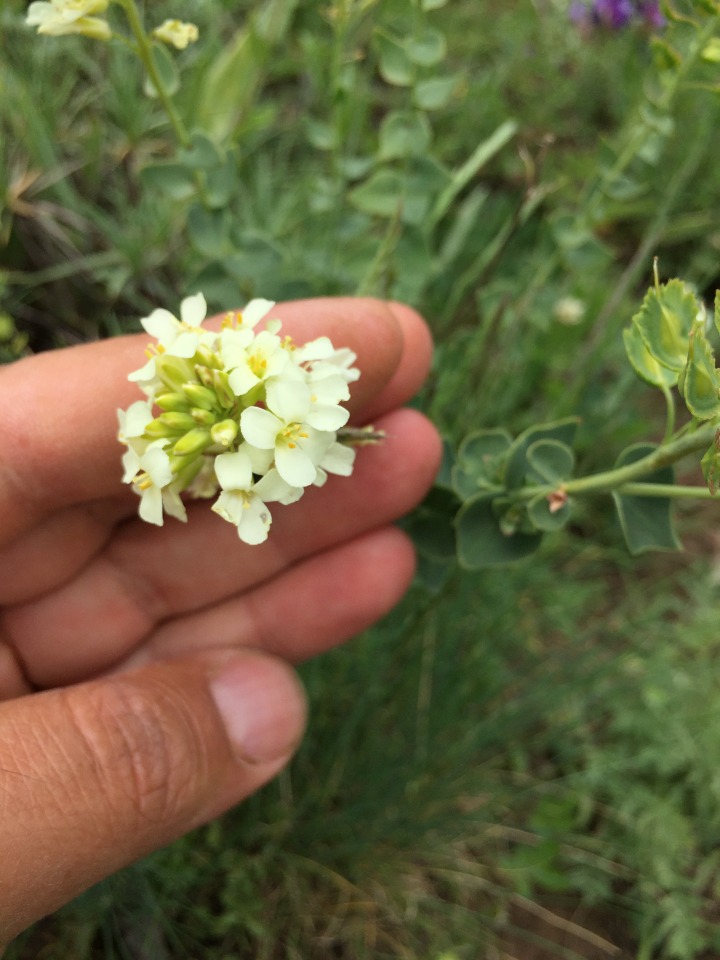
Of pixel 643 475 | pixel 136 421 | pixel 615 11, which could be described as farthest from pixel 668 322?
pixel 615 11

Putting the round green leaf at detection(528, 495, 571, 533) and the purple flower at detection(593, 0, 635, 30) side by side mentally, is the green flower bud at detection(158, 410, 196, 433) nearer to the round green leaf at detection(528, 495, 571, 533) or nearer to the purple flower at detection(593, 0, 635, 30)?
the round green leaf at detection(528, 495, 571, 533)

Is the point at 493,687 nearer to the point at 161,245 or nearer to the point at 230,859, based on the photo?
the point at 230,859

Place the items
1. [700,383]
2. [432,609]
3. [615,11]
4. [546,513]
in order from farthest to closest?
[615,11] → [432,609] → [546,513] → [700,383]

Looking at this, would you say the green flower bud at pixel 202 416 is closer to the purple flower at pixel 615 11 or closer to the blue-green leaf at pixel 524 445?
the blue-green leaf at pixel 524 445

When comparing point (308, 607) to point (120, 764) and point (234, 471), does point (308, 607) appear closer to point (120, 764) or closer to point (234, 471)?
point (120, 764)

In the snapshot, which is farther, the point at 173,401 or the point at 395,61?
the point at 395,61

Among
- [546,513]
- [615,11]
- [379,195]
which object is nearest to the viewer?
[546,513]

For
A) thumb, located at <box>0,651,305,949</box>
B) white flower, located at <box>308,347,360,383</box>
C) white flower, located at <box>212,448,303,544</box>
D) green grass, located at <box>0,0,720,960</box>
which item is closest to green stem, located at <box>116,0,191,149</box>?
green grass, located at <box>0,0,720,960</box>
